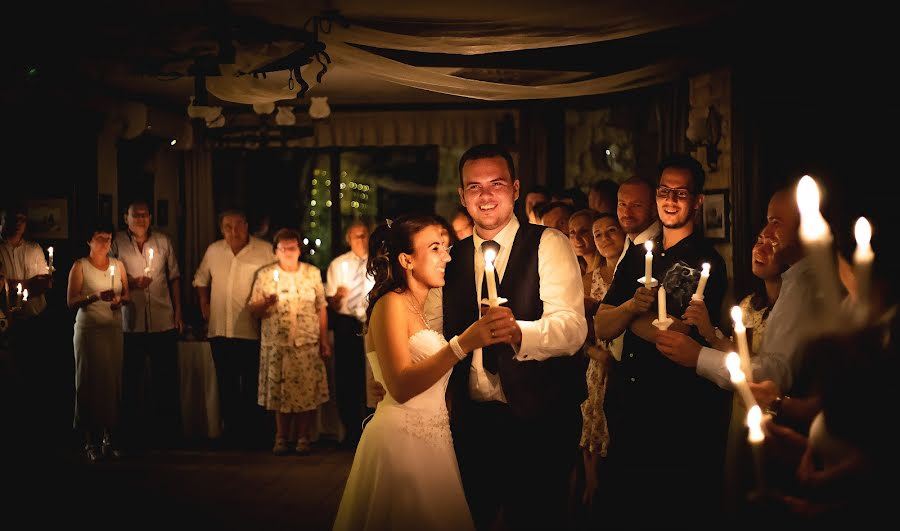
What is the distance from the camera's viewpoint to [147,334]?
7273mm

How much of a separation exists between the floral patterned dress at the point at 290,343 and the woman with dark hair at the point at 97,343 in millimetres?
1057

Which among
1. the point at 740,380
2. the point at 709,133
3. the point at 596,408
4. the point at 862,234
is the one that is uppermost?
the point at 709,133

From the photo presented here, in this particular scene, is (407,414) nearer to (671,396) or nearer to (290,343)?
(671,396)

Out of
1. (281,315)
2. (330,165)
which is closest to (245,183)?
(330,165)

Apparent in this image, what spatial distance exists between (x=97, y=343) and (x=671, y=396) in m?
4.83

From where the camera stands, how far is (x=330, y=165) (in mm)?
9812

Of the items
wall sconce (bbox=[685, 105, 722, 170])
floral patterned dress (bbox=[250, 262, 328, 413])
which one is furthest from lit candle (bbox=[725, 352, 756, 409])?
floral patterned dress (bbox=[250, 262, 328, 413])

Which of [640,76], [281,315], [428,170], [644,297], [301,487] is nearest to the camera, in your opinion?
[644,297]

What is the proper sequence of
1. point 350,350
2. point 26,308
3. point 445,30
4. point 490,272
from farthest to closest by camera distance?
point 350,350 < point 26,308 < point 445,30 < point 490,272

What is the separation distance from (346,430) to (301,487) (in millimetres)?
1470

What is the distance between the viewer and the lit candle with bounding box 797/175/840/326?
1.32 metres

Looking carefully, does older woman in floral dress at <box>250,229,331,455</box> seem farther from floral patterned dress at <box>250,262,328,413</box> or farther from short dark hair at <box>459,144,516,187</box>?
short dark hair at <box>459,144,516,187</box>

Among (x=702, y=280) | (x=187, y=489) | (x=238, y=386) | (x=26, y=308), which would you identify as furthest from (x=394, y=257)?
(x=238, y=386)

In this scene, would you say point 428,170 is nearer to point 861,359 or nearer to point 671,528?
point 671,528
